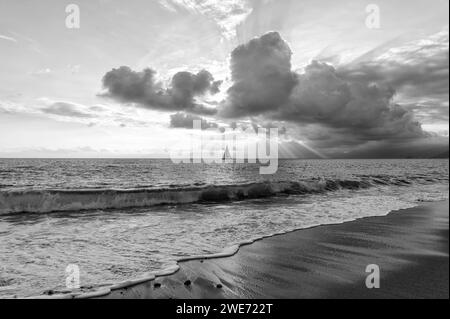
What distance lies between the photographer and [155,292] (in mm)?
5668

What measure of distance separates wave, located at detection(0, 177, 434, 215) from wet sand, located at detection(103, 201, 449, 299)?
12.7 m

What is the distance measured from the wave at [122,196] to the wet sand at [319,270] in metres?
12.7

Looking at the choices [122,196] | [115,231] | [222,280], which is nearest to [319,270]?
[222,280]

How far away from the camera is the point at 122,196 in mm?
20438

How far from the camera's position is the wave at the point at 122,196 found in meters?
18.0

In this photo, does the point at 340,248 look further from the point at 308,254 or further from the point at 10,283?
the point at 10,283

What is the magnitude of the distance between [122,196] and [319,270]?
16447 mm

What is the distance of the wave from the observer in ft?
59.2

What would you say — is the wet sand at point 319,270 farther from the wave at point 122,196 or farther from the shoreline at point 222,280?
the wave at point 122,196

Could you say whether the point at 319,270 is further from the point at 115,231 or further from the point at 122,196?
the point at 122,196

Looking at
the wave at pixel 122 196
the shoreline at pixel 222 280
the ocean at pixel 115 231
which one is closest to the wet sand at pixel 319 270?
the shoreline at pixel 222 280

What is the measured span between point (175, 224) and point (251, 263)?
5963mm
